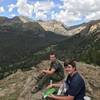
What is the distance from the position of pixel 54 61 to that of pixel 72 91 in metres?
7.25

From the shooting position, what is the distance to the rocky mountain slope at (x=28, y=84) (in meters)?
26.5

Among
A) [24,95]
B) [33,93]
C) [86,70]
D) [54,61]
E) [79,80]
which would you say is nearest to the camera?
[79,80]

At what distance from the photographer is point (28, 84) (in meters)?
28.8

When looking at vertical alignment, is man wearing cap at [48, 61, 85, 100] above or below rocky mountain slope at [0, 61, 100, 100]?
above

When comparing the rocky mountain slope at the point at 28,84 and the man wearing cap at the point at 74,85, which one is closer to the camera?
the man wearing cap at the point at 74,85

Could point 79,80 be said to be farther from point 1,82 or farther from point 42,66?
point 1,82

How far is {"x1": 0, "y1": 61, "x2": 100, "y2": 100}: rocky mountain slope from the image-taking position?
2648cm

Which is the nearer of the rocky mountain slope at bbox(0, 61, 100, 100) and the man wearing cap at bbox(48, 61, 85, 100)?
the man wearing cap at bbox(48, 61, 85, 100)

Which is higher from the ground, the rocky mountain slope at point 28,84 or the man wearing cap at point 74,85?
the man wearing cap at point 74,85

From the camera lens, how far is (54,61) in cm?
1853

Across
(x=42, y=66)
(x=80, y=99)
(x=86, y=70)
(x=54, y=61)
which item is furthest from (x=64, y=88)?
(x=42, y=66)

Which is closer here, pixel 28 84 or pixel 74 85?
pixel 74 85

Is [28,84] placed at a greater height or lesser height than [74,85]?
lesser

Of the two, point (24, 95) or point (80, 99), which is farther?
point (24, 95)
